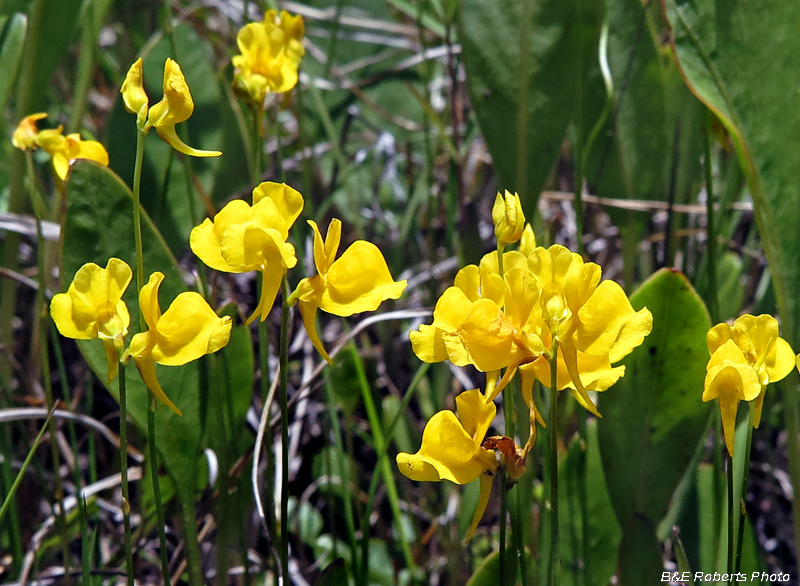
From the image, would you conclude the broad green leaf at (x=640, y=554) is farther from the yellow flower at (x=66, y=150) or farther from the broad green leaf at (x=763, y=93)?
the yellow flower at (x=66, y=150)

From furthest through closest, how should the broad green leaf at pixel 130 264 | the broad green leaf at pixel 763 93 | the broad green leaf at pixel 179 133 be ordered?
the broad green leaf at pixel 179 133 → the broad green leaf at pixel 763 93 → the broad green leaf at pixel 130 264

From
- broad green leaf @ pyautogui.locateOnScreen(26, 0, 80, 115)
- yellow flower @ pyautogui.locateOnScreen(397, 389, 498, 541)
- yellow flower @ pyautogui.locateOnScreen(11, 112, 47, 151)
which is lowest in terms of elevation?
yellow flower @ pyautogui.locateOnScreen(397, 389, 498, 541)

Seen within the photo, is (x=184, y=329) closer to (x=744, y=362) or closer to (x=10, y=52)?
(x=744, y=362)

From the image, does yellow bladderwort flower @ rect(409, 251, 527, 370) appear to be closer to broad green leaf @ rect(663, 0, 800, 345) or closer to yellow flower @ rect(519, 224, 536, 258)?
yellow flower @ rect(519, 224, 536, 258)

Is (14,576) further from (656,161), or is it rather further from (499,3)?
(656,161)

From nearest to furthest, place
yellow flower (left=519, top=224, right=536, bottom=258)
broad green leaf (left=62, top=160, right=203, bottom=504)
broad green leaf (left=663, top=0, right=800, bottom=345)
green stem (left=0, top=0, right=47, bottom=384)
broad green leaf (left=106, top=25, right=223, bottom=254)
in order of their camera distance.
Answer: yellow flower (left=519, top=224, right=536, bottom=258)
broad green leaf (left=62, top=160, right=203, bottom=504)
broad green leaf (left=663, top=0, right=800, bottom=345)
green stem (left=0, top=0, right=47, bottom=384)
broad green leaf (left=106, top=25, right=223, bottom=254)

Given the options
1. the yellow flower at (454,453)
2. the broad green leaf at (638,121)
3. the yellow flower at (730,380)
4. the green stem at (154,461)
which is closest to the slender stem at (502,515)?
the yellow flower at (454,453)

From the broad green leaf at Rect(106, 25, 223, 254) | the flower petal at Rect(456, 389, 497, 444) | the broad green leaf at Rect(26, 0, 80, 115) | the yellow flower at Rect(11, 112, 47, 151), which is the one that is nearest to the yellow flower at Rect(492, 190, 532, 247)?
the flower petal at Rect(456, 389, 497, 444)
